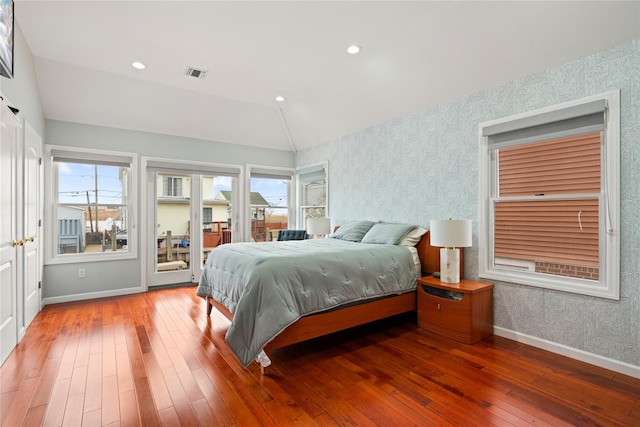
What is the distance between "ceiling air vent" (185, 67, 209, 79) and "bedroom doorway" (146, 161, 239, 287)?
1632mm

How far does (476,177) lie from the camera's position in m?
3.14

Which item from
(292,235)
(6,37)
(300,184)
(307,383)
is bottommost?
(307,383)

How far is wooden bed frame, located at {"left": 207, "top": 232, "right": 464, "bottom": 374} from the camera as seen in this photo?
7.82 ft

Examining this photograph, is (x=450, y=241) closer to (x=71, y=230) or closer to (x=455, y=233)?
(x=455, y=233)

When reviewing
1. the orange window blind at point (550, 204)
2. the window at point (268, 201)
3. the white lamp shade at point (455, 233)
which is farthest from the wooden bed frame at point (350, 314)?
the window at point (268, 201)

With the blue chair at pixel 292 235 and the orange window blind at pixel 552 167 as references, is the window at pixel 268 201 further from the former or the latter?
the orange window blind at pixel 552 167

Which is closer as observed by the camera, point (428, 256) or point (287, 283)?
point (287, 283)

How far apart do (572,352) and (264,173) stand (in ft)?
15.8

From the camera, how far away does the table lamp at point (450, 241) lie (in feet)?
9.43

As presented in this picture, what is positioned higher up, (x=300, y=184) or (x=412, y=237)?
(x=300, y=184)

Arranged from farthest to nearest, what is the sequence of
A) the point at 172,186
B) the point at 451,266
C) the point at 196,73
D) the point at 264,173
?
→ the point at 264,173 → the point at 172,186 → the point at 196,73 → the point at 451,266

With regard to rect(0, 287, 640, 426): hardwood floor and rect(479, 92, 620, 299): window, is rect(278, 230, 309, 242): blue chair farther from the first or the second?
rect(479, 92, 620, 299): window

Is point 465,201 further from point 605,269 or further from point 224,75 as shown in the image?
point 224,75

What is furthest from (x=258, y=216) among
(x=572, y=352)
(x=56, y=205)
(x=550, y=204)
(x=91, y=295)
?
(x=572, y=352)
